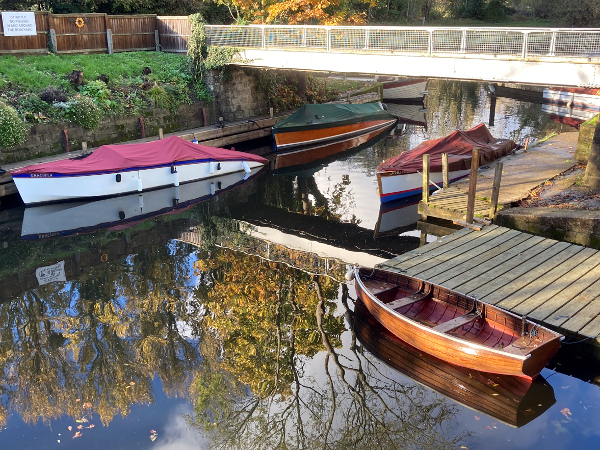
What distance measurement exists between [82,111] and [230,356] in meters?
14.6

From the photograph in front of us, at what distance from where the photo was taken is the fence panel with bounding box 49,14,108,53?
A: 2662 centimetres

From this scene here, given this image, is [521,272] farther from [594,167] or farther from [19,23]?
[19,23]

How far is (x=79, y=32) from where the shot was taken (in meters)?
27.4

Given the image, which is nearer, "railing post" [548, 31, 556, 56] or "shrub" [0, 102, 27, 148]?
"railing post" [548, 31, 556, 56]

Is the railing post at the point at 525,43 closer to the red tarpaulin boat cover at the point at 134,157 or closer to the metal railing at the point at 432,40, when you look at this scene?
the metal railing at the point at 432,40

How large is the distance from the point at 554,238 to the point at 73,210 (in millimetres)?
14340

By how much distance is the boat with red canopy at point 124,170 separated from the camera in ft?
60.7

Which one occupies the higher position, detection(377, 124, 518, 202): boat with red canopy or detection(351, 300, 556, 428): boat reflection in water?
detection(377, 124, 518, 202): boat with red canopy

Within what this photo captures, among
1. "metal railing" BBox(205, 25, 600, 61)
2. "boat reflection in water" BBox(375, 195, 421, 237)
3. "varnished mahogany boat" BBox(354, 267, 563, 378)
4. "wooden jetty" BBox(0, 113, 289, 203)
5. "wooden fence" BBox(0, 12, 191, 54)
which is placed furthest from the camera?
"wooden fence" BBox(0, 12, 191, 54)

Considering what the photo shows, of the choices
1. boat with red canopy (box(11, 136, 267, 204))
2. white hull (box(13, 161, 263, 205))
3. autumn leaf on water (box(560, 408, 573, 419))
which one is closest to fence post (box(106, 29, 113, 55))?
boat with red canopy (box(11, 136, 267, 204))

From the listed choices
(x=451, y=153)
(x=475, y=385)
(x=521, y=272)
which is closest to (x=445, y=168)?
(x=451, y=153)

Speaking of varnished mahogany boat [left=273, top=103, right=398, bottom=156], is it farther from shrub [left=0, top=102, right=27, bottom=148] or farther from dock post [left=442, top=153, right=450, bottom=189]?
shrub [left=0, top=102, right=27, bottom=148]

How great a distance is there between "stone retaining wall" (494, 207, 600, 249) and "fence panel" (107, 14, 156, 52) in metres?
22.1

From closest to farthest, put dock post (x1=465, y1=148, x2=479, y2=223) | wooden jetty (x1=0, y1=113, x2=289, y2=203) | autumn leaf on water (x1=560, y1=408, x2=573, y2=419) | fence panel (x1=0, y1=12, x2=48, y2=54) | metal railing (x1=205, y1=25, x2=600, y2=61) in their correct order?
autumn leaf on water (x1=560, y1=408, x2=573, y2=419)
dock post (x1=465, y1=148, x2=479, y2=223)
metal railing (x1=205, y1=25, x2=600, y2=61)
wooden jetty (x1=0, y1=113, x2=289, y2=203)
fence panel (x1=0, y1=12, x2=48, y2=54)
